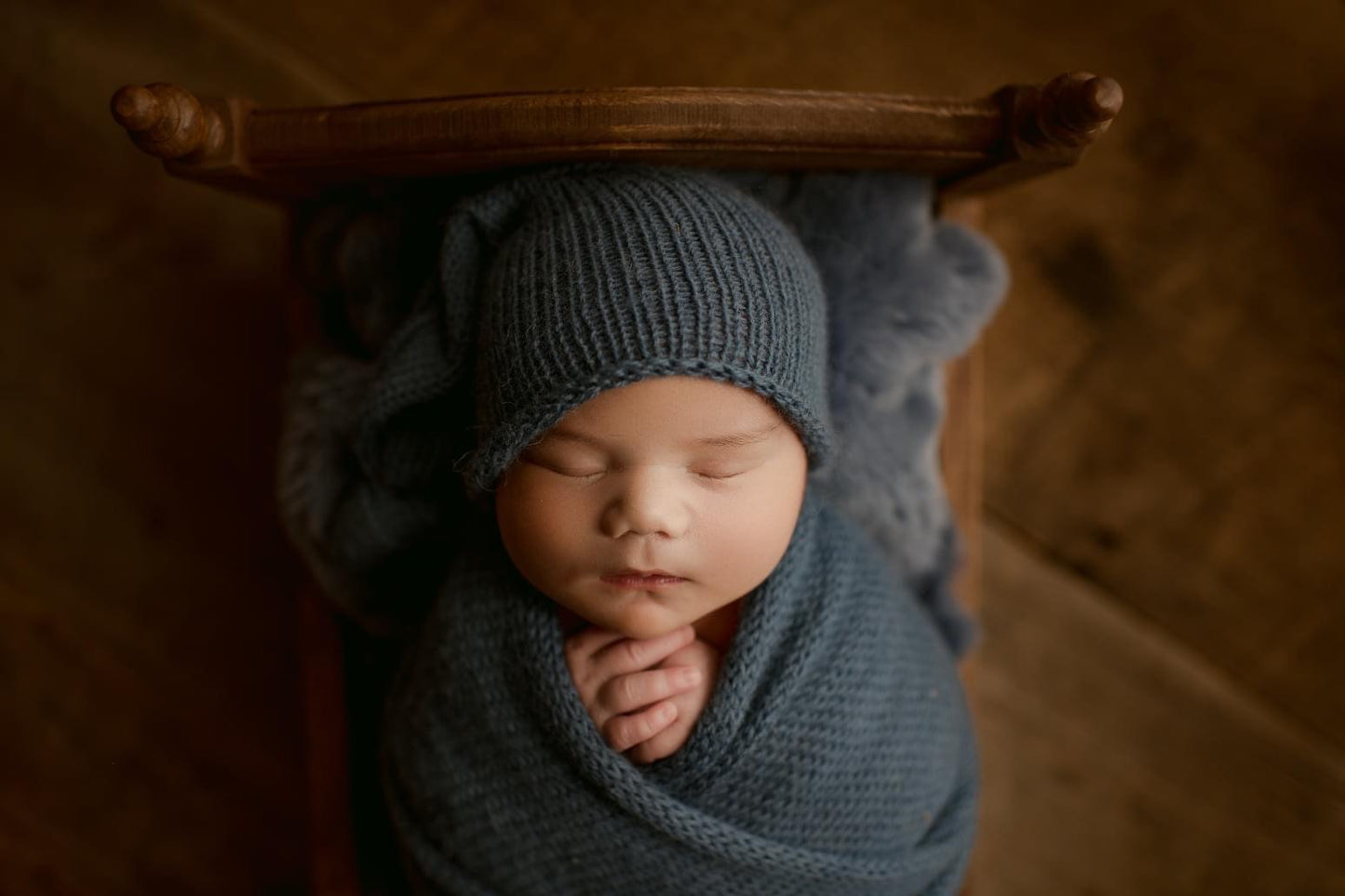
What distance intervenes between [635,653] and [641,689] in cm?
3

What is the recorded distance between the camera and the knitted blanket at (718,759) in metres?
0.86

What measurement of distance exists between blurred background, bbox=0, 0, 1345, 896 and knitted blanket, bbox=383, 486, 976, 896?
48 centimetres

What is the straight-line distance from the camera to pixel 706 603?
848 mm

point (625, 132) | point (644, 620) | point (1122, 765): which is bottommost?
point (1122, 765)

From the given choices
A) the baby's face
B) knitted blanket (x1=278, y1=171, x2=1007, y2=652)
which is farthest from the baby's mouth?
knitted blanket (x1=278, y1=171, x2=1007, y2=652)

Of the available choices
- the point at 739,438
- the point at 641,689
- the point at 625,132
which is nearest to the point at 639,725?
the point at 641,689

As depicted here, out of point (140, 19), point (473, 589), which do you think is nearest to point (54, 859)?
point (473, 589)

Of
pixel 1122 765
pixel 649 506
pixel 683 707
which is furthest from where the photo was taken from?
pixel 1122 765

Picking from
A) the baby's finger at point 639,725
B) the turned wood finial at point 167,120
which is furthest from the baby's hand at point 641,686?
the turned wood finial at point 167,120

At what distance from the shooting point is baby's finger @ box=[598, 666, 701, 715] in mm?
863

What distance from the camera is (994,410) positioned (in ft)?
4.54

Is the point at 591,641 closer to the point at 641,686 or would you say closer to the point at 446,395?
the point at 641,686

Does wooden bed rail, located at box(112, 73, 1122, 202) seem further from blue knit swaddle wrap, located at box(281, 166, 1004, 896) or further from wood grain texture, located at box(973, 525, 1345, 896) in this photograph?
wood grain texture, located at box(973, 525, 1345, 896)

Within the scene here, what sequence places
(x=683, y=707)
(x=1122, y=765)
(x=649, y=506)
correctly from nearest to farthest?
(x=649, y=506) → (x=683, y=707) → (x=1122, y=765)
